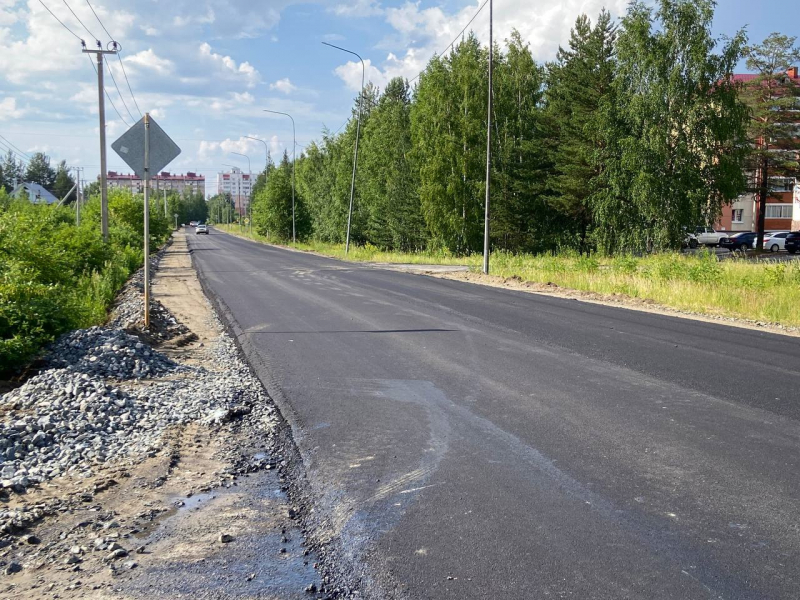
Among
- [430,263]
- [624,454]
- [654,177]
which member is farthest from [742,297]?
[430,263]

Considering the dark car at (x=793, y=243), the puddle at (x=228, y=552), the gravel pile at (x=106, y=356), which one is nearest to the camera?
the puddle at (x=228, y=552)

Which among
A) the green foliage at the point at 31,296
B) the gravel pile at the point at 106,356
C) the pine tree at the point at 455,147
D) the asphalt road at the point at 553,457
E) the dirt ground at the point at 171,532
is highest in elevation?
the pine tree at the point at 455,147

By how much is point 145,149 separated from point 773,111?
4836 centimetres

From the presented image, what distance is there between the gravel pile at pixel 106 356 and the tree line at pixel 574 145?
31.4m

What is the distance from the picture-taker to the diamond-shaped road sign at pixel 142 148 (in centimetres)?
1188

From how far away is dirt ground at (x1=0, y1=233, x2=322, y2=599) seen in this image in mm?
3613

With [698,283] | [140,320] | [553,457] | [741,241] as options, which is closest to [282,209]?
[741,241]

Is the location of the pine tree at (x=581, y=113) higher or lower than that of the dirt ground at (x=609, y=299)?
higher

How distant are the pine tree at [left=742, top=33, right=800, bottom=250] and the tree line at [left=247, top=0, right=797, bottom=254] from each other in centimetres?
47

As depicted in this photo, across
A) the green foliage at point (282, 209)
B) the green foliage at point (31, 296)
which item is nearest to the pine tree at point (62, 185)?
the green foliage at point (282, 209)

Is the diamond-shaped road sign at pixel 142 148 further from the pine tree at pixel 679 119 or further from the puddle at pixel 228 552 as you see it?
the pine tree at pixel 679 119

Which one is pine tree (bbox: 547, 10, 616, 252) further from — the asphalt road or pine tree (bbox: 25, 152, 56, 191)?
pine tree (bbox: 25, 152, 56, 191)

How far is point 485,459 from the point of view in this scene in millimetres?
5539

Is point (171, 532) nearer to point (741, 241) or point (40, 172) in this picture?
point (741, 241)
